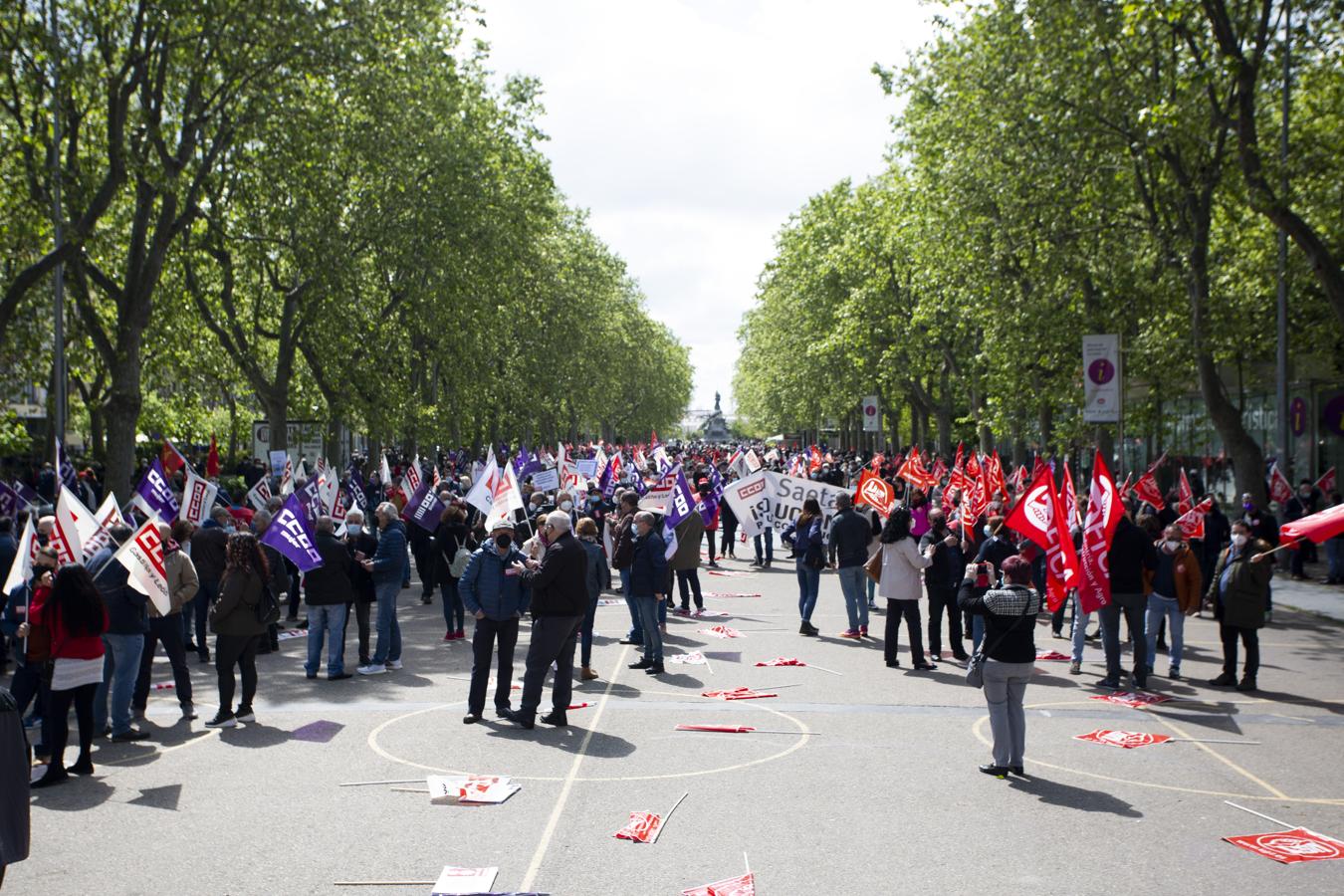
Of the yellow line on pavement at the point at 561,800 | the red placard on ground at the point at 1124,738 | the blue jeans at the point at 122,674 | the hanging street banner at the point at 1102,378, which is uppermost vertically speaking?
the hanging street banner at the point at 1102,378

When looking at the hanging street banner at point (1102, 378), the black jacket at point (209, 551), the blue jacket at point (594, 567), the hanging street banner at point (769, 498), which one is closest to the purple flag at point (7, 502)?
the black jacket at point (209, 551)

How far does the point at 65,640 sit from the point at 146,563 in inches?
49.8

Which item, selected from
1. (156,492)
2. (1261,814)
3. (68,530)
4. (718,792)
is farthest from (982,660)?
(156,492)

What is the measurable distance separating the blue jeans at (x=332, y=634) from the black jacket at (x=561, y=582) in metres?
3.04

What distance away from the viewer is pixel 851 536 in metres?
15.3

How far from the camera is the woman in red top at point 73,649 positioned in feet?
29.7

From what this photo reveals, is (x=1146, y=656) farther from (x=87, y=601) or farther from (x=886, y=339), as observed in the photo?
(x=886, y=339)

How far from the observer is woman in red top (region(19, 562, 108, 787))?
9055 millimetres

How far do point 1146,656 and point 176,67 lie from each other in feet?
66.4

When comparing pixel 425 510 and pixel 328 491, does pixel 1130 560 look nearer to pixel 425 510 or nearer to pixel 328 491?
pixel 425 510

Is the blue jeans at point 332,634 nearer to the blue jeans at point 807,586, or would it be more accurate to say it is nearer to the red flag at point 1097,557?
the blue jeans at point 807,586

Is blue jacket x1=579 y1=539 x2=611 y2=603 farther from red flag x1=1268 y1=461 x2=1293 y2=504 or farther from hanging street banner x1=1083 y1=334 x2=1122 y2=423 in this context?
red flag x1=1268 y1=461 x2=1293 y2=504

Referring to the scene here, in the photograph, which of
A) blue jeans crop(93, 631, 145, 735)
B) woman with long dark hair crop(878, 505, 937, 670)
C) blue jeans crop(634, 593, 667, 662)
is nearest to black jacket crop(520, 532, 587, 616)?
blue jeans crop(634, 593, 667, 662)

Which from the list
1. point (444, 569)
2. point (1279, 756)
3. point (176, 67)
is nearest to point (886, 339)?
point (176, 67)
